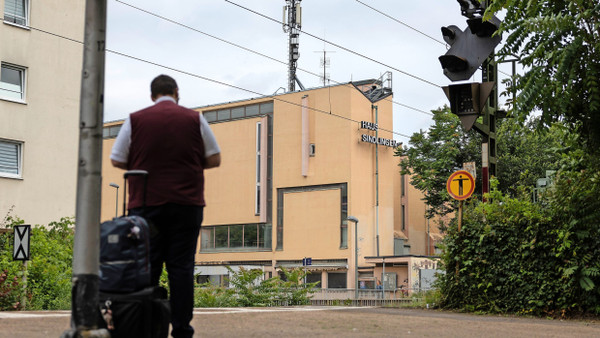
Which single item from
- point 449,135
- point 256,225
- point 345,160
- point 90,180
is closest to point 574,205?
point 90,180

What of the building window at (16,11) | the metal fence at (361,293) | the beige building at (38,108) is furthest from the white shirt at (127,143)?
the metal fence at (361,293)

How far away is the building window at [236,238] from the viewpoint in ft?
222

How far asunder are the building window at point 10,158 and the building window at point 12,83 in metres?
1.61

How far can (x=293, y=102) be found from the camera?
65562mm

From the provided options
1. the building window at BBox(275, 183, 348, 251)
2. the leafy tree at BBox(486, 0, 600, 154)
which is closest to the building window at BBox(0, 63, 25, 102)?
the leafy tree at BBox(486, 0, 600, 154)

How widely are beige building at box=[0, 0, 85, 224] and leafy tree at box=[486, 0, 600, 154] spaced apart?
65.6 feet

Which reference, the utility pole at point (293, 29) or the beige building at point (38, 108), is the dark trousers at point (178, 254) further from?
the utility pole at point (293, 29)

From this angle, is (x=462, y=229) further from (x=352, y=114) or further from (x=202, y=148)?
(x=352, y=114)

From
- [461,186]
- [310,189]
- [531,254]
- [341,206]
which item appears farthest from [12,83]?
[310,189]

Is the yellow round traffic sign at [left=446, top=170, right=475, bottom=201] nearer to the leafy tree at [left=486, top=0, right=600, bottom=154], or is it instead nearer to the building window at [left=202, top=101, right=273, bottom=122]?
the leafy tree at [left=486, top=0, right=600, bottom=154]

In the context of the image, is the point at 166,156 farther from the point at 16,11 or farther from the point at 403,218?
the point at 403,218

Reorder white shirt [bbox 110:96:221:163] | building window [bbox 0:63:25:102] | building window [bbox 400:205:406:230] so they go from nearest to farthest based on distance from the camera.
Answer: white shirt [bbox 110:96:221:163] < building window [bbox 0:63:25:102] < building window [bbox 400:205:406:230]

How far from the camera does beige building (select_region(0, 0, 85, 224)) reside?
26.5 meters

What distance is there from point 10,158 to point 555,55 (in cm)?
2101
